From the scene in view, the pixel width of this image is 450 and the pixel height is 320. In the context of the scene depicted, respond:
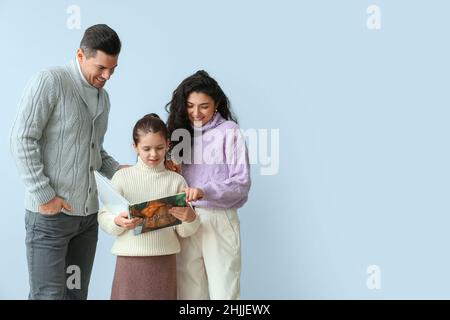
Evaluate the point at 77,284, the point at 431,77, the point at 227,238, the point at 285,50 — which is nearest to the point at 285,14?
the point at 285,50

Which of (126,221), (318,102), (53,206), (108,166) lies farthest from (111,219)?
(318,102)

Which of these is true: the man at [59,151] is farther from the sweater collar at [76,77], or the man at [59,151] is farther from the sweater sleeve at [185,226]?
the sweater sleeve at [185,226]

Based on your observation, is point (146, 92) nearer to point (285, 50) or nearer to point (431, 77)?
point (285, 50)

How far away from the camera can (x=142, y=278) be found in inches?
93.7

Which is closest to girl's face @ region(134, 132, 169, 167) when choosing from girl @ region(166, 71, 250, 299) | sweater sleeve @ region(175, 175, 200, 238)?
sweater sleeve @ region(175, 175, 200, 238)

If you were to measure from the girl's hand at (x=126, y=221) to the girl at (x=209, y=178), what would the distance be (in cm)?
30

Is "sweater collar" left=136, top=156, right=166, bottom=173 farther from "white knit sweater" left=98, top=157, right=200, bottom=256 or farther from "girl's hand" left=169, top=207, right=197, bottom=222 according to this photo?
"girl's hand" left=169, top=207, right=197, bottom=222

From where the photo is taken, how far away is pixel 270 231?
3.48 metres

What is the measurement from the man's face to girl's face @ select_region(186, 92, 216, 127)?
12.7 inches

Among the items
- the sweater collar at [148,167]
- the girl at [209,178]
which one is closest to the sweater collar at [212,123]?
the girl at [209,178]

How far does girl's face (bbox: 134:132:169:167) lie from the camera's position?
238 cm

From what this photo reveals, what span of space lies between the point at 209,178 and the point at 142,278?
1.40 ft

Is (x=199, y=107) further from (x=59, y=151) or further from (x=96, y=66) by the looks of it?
(x=59, y=151)
